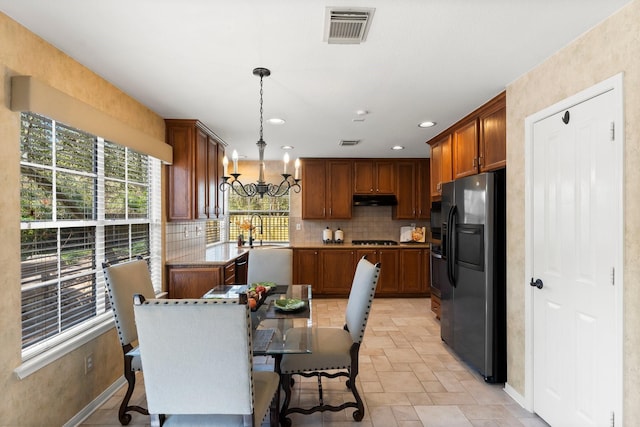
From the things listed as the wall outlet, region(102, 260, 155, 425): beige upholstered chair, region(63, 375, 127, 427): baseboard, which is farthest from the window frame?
region(63, 375, 127, 427): baseboard

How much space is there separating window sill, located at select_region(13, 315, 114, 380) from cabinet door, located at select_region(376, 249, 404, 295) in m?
4.15

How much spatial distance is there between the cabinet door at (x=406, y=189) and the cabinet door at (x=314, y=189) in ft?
4.26

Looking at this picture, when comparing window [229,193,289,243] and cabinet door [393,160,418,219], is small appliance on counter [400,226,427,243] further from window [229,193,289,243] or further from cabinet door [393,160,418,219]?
window [229,193,289,243]

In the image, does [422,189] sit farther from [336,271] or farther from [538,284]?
[538,284]

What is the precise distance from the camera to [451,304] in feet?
11.7

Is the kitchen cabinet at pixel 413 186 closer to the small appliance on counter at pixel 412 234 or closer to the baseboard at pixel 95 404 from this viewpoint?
the small appliance on counter at pixel 412 234

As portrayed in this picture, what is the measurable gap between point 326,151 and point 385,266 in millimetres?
2103

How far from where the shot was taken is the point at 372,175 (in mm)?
6352

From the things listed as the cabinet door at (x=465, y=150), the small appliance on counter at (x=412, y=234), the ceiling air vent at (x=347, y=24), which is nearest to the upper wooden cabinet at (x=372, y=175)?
the small appliance on counter at (x=412, y=234)

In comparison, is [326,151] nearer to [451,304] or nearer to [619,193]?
[451,304]

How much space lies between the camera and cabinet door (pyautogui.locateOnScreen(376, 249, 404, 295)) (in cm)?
604

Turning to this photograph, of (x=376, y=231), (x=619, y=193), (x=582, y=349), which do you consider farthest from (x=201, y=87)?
(x=376, y=231)

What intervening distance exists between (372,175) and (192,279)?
3.63m

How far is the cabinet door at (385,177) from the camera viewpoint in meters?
6.35
